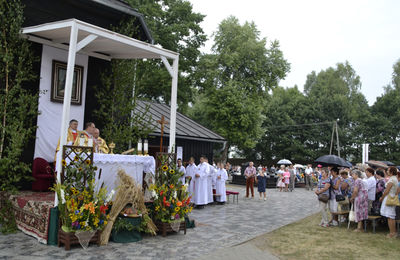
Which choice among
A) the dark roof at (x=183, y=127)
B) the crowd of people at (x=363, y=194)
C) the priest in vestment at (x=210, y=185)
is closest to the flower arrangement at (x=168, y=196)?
the crowd of people at (x=363, y=194)

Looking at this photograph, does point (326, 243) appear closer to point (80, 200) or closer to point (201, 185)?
point (80, 200)

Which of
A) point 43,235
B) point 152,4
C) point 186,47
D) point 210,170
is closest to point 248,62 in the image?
point 186,47

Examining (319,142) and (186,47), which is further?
(319,142)

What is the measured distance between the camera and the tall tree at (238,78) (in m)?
31.1

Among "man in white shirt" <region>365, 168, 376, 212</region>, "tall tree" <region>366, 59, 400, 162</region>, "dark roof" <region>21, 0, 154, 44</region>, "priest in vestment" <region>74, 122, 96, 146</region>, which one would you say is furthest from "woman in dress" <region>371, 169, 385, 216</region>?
"tall tree" <region>366, 59, 400, 162</region>

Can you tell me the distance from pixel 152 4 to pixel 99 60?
49.9ft

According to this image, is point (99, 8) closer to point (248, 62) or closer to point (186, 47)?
point (186, 47)

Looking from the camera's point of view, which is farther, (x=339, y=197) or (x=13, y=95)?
(x=339, y=197)

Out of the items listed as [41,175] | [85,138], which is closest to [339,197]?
[85,138]

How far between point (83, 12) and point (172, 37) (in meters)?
15.3

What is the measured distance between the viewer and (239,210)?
44.7 ft

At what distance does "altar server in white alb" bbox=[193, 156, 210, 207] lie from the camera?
13.9 m

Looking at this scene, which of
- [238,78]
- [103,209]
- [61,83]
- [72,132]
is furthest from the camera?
[238,78]

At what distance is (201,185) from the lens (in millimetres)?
14281
